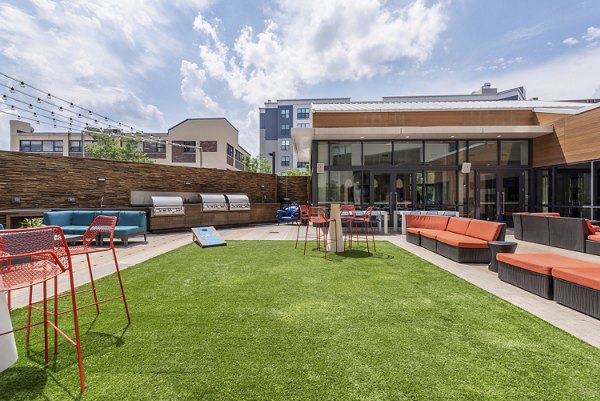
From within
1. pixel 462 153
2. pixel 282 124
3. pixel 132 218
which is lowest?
pixel 132 218

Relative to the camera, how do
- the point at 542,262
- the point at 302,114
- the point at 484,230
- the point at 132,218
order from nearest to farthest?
the point at 542,262 → the point at 484,230 → the point at 132,218 → the point at 302,114

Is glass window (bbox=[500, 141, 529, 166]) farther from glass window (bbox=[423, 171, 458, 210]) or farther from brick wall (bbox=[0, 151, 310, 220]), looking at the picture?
brick wall (bbox=[0, 151, 310, 220])

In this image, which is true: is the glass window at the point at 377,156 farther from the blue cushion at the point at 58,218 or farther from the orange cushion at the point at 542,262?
the blue cushion at the point at 58,218

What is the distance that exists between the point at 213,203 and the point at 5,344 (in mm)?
9799

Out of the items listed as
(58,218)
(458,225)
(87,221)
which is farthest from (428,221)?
(58,218)

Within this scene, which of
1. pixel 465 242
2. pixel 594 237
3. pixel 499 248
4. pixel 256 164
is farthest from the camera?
pixel 256 164

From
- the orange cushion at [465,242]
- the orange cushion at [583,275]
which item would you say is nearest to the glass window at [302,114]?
the orange cushion at [465,242]

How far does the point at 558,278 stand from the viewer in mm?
3334

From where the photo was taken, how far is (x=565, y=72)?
1058 centimetres

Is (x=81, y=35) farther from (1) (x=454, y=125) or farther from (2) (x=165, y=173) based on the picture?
(1) (x=454, y=125)

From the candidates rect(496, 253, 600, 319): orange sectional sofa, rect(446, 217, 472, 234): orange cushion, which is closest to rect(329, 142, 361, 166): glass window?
rect(446, 217, 472, 234): orange cushion

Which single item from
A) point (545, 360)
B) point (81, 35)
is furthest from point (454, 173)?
point (81, 35)

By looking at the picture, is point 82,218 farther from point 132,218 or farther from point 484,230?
point 484,230

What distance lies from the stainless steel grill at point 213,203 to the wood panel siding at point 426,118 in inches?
214
